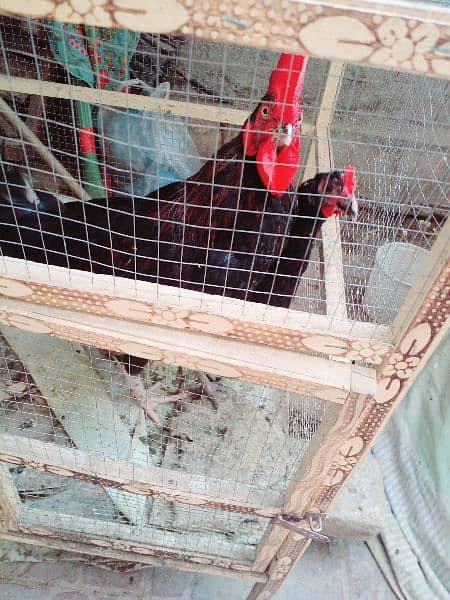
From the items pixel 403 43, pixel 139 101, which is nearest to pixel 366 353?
pixel 403 43

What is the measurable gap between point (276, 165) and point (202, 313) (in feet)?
1.62

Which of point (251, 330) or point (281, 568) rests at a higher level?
point (251, 330)

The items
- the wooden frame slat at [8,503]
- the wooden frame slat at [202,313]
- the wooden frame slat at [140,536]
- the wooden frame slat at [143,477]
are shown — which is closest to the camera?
the wooden frame slat at [202,313]

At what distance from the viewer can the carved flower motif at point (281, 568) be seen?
1242 millimetres

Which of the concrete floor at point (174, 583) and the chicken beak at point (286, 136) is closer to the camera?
the chicken beak at point (286, 136)

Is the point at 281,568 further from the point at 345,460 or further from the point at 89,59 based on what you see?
the point at 89,59

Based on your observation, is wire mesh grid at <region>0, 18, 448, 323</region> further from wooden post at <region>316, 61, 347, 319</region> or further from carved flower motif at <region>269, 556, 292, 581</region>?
carved flower motif at <region>269, 556, 292, 581</region>

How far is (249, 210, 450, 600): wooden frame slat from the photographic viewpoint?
629 mm

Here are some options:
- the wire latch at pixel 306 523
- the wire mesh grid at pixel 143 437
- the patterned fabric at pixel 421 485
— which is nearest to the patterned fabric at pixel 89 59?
the wire mesh grid at pixel 143 437

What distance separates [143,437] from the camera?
60.5 inches

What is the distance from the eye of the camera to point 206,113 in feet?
4.54

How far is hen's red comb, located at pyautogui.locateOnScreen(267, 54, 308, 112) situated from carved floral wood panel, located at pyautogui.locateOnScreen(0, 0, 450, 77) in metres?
0.42

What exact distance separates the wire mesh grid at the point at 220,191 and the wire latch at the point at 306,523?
0.46 m

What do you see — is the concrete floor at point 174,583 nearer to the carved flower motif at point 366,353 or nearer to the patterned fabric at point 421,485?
the patterned fabric at point 421,485
